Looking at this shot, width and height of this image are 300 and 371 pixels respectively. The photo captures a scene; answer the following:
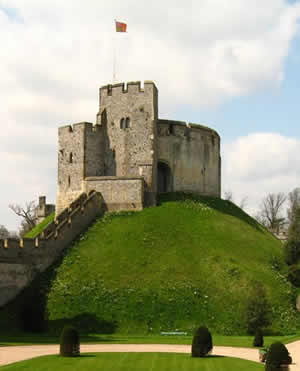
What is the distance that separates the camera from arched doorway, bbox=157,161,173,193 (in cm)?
6181

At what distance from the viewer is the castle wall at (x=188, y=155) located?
202 feet

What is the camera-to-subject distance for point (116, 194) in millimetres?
57250

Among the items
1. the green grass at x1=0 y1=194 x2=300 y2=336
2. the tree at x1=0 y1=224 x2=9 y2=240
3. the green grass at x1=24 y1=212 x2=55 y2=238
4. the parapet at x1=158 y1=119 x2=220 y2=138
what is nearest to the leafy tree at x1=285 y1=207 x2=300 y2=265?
the green grass at x1=0 y1=194 x2=300 y2=336

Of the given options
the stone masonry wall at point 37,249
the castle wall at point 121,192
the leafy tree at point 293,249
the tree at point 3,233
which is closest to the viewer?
the stone masonry wall at point 37,249

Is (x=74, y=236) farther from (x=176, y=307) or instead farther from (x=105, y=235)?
(x=176, y=307)

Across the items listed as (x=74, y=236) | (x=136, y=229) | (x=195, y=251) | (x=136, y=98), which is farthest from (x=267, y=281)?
(x=136, y=98)

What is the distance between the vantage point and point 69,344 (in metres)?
29.2

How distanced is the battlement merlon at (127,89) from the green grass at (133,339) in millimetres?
26829

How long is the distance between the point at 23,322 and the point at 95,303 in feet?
16.6

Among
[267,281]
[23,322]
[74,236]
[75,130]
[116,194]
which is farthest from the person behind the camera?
[75,130]

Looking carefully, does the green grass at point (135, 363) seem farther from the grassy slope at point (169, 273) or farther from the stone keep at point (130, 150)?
the stone keep at point (130, 150)

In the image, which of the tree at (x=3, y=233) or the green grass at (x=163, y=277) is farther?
the tree at (x=3, y=233)

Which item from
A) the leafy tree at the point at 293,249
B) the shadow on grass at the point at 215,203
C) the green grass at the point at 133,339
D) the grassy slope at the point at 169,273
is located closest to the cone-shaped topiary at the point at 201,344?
the green grass at the point at 133,339

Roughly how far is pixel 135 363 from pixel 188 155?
1478 inches
